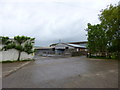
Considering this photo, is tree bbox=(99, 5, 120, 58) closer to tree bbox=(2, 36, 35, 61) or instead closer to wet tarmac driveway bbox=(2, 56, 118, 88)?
wet tarmac driveway bbox=(2, 56, 118, 88)

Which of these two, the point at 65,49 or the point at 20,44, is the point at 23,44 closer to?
the point at 20,44

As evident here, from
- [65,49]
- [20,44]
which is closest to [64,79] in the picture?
[20,44]

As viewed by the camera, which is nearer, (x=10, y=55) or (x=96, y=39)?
(x=10, y=55)

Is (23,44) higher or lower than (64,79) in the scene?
higher

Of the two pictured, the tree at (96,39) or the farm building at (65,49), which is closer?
the tree at (96,39)

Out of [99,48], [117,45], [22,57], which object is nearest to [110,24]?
[117,45]

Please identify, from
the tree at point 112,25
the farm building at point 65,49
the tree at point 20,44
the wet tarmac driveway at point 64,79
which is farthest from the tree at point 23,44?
the farm building at point 65,49

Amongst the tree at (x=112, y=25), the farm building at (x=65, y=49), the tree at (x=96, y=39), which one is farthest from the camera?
the farm building at (x=65, y=49)

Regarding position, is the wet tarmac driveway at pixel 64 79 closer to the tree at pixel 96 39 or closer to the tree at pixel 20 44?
the tree at pixel 20 44

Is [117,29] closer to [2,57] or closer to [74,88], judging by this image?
[74,88]

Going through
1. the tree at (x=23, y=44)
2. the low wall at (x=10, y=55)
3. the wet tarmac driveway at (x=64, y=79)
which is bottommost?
the wet tarmac driveway at (x=64, y=79)

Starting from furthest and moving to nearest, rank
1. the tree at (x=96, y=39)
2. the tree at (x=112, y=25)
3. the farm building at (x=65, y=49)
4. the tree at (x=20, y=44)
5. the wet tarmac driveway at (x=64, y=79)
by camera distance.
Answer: the farm building at (x=65, y=49) < the tree at (x=96, y=39) < the tree at (x=112, y=25) < the tree at (x=20, y=44) < the wet tarmac driveway at (x=64, y=79)

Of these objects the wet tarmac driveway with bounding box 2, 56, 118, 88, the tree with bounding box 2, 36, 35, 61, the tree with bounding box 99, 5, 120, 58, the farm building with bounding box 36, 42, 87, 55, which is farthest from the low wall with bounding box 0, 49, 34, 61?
the tree with bounding box 99, 5, 120, 58

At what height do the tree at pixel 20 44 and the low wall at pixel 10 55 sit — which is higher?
the tree at pixel 20 44
